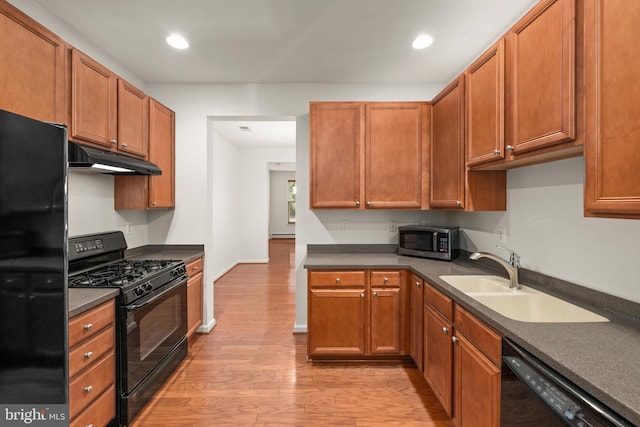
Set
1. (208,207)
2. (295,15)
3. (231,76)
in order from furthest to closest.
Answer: (208,207)
(231,76)
(295,15)

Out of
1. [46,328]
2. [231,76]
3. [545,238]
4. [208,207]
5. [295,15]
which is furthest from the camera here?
[208,207]

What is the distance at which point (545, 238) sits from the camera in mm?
1891

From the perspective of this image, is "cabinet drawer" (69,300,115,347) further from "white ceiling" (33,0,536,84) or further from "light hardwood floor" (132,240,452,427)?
"white ceiling" (33,0,536,84)

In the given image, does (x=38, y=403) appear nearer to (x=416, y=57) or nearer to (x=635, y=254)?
(x=635, y=254)

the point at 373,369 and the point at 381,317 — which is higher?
the point at 381,317

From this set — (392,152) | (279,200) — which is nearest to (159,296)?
(392,152)

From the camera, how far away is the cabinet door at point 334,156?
9.61 feet

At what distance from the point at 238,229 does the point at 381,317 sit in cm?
492

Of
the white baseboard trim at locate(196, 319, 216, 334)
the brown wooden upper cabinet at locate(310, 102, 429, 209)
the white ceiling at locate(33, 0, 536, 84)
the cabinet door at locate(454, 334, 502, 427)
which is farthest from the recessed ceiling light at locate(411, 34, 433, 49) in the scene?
the white baseboard trim at locate(196, 319, 216, 334)

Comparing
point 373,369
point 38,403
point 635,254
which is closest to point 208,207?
point 373,369

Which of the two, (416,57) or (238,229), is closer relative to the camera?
(416,57)

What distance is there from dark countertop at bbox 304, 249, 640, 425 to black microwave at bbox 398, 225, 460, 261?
0.73 meters

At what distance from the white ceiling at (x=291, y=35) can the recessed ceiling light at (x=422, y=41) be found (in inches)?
2.1

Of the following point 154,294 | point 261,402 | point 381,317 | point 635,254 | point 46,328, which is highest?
point 635,254
